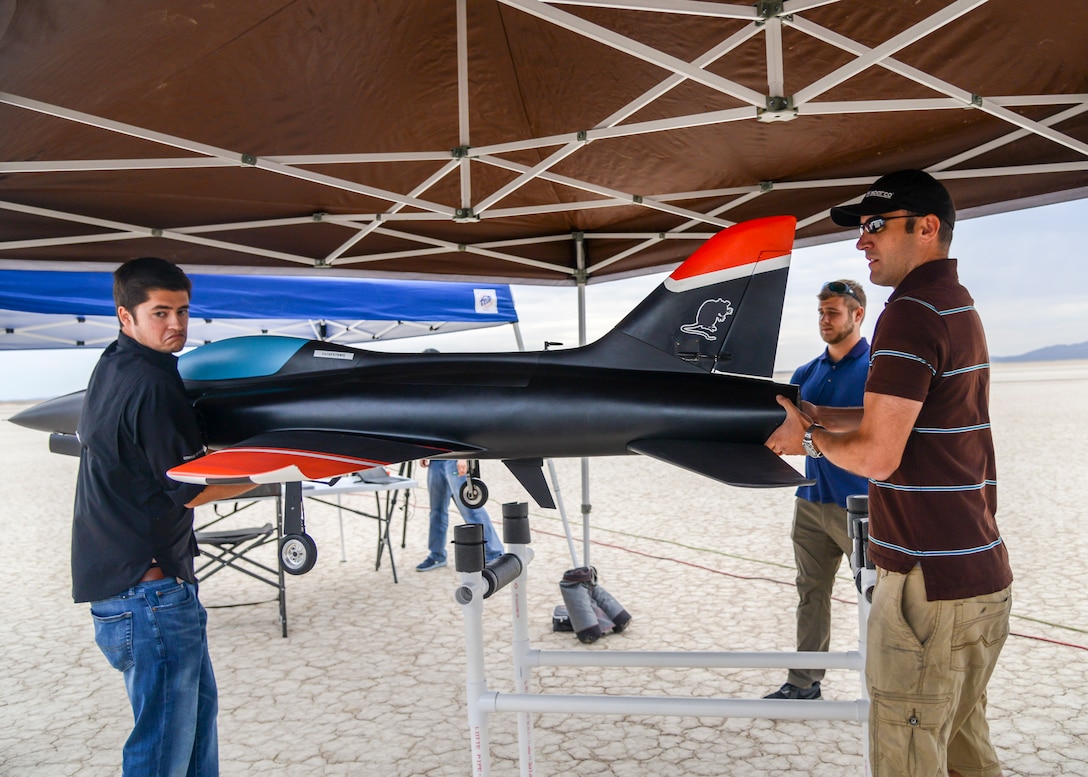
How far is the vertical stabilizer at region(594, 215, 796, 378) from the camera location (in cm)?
259

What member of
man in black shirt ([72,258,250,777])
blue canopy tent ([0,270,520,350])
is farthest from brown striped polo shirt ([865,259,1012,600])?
blue canopy tent ([0,270,520,350])

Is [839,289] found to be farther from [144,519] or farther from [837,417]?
[144,519]

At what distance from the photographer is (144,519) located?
229 centimetres

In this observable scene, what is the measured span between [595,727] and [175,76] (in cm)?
331

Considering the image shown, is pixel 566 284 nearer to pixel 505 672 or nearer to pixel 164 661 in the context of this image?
pixel 505 672

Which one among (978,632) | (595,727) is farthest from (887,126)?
(595,727)

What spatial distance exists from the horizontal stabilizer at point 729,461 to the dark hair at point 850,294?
6.58ft

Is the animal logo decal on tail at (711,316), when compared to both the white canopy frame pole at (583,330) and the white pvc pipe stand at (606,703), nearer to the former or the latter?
the white pvc pipe stand at (606,703)

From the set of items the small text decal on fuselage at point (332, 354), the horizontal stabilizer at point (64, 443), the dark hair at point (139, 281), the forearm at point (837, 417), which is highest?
the dark hair at point (139, 281)

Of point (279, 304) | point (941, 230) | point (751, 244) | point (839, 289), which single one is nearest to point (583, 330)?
point (839, 289)

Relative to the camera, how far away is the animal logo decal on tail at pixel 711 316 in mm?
2605

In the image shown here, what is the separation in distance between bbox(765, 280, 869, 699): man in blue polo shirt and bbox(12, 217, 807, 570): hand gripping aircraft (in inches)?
54.5

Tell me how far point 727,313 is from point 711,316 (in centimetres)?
6

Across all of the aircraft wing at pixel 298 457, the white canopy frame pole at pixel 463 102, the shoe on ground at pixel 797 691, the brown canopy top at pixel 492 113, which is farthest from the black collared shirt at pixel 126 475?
the shoe on ground at pixel 797 691
